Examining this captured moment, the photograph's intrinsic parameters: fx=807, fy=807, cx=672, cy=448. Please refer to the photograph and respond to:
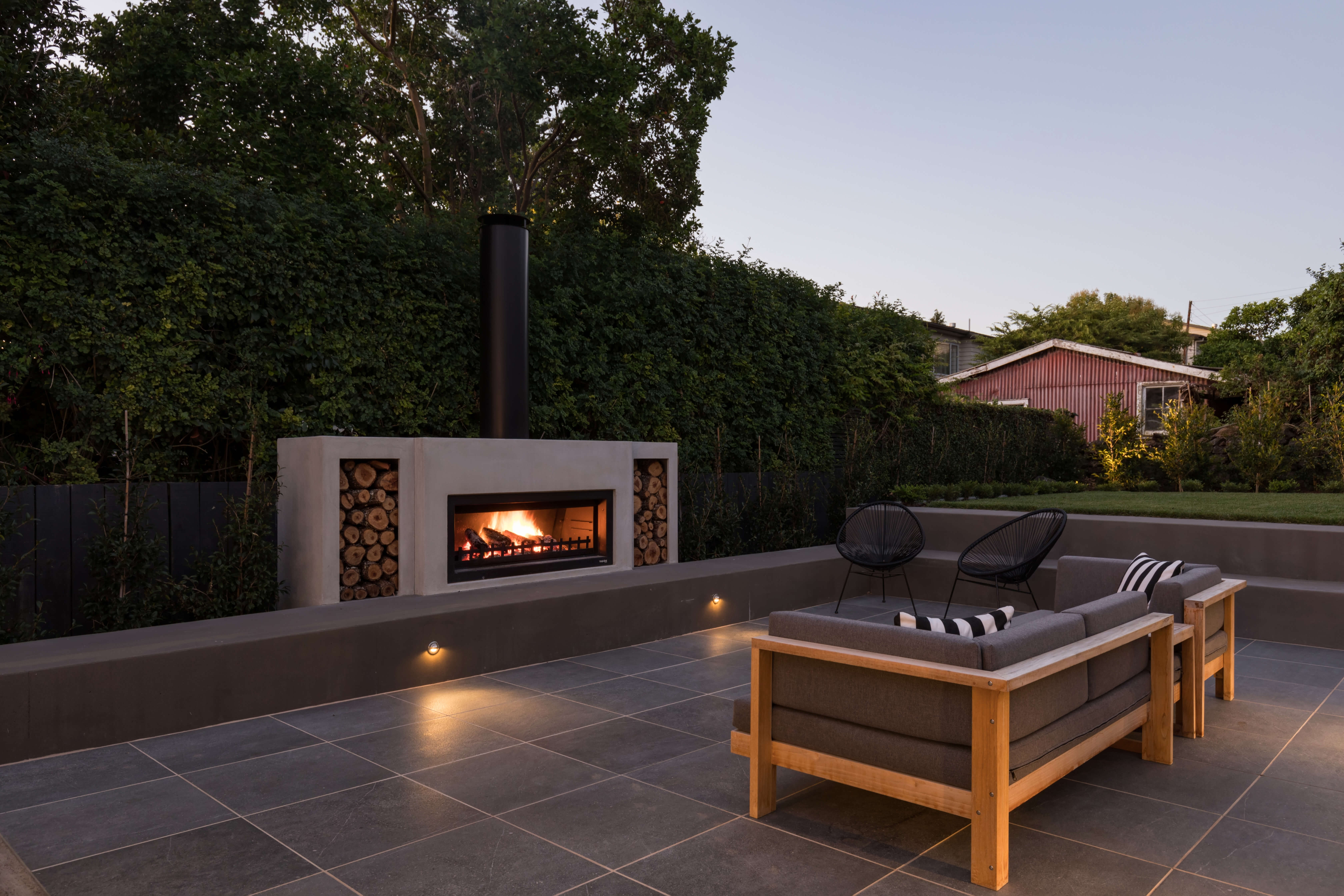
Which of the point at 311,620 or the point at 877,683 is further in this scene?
the point at 311,620

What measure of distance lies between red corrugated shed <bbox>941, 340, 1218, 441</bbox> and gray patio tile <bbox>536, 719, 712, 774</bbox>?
14.7 metres

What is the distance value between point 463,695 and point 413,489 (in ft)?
4.84

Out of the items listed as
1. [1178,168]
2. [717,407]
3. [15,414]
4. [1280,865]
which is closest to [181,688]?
[15,414]

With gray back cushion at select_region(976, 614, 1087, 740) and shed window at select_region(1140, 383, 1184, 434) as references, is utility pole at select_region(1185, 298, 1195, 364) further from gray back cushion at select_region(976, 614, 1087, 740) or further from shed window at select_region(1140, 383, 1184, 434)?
gray back cushion at select_region(976, 614, 1087, 740)

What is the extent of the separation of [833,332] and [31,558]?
7643mm

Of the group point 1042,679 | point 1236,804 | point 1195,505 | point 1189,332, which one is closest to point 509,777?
point 1042,679

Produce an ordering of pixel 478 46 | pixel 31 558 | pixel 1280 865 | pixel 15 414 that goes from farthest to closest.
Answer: pixel 478 46, pixel 15 414, pixel 31 558, pixel 1280 865

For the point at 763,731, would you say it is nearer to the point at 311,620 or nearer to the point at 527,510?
the point at 311,620

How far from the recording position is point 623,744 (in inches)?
137

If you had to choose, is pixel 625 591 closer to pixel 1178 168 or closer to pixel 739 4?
pixel 739 4

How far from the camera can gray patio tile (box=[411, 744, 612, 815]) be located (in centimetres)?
287

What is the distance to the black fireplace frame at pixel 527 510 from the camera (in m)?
5.22

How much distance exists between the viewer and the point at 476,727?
12.0 feet

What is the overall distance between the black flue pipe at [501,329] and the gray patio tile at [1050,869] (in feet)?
12.8
